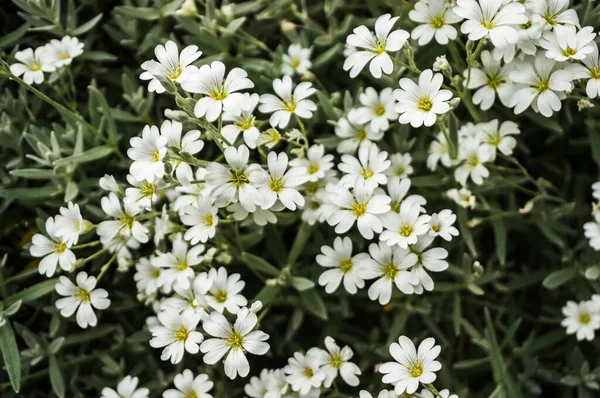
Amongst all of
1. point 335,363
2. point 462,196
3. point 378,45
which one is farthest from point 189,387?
point 378,45

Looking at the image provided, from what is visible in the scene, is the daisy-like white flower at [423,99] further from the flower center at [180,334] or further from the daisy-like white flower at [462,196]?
the flower center at [180,334]

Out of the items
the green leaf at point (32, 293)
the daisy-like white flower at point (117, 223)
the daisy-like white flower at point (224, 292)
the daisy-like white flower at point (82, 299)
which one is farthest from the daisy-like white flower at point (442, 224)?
the green leaf at point (32, 293)

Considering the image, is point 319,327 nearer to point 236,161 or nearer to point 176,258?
point 176,258

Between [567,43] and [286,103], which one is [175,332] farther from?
[567,43]

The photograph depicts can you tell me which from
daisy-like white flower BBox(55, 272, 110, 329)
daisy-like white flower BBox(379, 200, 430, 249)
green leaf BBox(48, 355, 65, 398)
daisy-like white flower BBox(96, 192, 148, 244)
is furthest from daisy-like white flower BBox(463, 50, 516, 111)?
green leaf BBox(48, 355, 65, 398)

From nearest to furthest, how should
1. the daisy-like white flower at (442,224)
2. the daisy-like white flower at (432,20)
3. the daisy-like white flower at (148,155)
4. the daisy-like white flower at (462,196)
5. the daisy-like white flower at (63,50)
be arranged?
the daisy-like white flower at (148,155) < the daisy-like white flower at (442,224) < the daisy-like white flower at (432,20) < the daisy-like white flower at (462,196) < the daisy-like white flower at (63,50)

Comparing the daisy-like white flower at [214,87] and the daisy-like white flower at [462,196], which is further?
the daisy-like white flower at [462,196]
